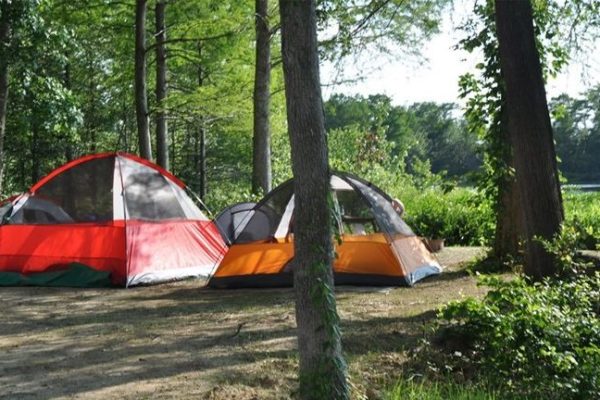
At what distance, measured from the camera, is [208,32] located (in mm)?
16719

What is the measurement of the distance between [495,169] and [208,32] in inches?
382

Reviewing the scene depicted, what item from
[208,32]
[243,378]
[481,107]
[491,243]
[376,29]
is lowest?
[243,378]

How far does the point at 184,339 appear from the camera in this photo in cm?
595

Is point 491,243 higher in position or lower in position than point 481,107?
lower

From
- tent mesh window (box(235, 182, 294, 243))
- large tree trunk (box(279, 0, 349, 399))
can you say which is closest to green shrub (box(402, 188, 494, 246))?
tent mesh window (box(235, 182, 294, 243))

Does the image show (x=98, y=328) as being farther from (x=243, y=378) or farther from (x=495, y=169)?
(x=495, y=169)

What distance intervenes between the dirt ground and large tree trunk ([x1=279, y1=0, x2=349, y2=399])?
513 millimetres

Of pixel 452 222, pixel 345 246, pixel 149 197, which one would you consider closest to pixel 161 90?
pixel 452 222

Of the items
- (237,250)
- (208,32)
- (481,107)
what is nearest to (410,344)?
(237,250)

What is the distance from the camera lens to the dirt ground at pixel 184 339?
4512mm

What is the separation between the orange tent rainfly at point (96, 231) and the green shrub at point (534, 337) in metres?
5.24

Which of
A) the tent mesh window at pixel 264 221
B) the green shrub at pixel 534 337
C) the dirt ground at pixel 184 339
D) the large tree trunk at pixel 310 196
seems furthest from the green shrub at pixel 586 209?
the large tree trunk at pixel 310 196

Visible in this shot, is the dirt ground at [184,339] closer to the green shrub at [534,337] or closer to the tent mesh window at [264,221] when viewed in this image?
the green shrub at [534,337]

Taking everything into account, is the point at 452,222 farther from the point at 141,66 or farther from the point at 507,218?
the point at 141,66
